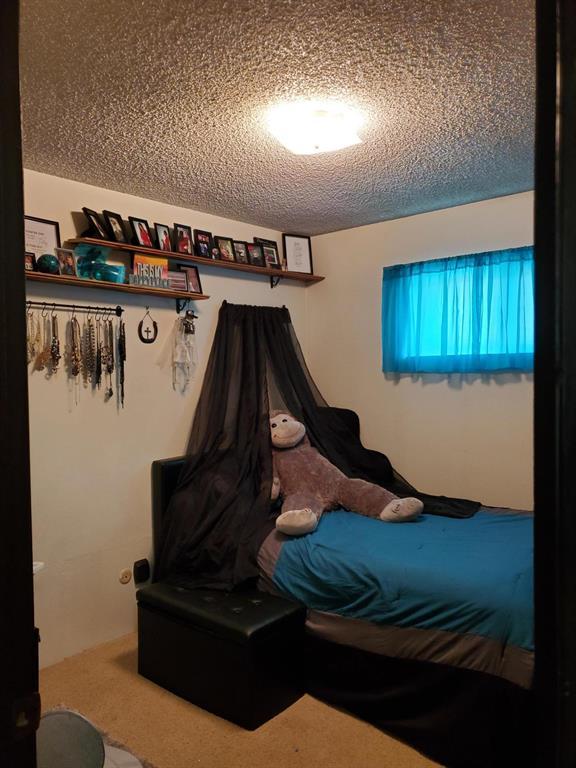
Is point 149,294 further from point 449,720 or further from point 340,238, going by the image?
point 449,720

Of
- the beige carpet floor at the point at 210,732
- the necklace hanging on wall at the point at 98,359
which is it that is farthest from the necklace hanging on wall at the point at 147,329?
the beige carpet floor at the point at 210,732

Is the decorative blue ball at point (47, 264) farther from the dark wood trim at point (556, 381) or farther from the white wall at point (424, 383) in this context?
the dark wood trim at point (556, 381)

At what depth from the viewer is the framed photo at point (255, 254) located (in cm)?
387

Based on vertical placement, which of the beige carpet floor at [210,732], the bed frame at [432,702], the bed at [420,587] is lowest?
the beige carpet floor at [210,732]

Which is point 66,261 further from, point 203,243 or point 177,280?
point 203,243

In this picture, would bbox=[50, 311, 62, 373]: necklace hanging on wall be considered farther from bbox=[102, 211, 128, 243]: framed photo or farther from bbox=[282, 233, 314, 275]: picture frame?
bbox=[282, 233, 314, 275]: picture frame

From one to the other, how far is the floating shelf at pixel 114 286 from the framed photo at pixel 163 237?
265mm

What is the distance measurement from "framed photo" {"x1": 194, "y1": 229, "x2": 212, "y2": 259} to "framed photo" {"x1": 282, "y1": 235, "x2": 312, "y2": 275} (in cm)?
75

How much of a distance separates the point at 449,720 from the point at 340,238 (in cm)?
315

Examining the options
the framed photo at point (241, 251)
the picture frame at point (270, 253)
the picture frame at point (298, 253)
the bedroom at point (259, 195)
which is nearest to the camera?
the bedroom at point (259, 195)

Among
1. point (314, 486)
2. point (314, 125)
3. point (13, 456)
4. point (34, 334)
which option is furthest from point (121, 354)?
point (13, 456)

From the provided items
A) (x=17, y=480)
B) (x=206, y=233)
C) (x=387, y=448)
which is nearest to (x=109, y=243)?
(x=206, y=233)

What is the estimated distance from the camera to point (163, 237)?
3.34 m

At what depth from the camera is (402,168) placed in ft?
9.45
